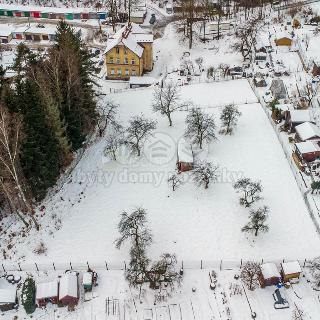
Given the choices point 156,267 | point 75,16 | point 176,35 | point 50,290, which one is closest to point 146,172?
point 156,267

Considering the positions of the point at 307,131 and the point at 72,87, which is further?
the point at 307,131

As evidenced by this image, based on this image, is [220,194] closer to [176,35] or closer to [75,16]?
[176,35]

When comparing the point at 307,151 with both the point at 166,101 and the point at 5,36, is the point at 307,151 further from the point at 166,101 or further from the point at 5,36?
the point at 5,36

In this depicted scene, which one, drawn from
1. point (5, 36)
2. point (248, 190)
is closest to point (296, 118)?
point (248, 190)

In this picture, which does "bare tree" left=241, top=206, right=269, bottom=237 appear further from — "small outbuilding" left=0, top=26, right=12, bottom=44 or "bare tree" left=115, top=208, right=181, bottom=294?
"small outbuilding" left=0, top=26, right=12, bottom=44

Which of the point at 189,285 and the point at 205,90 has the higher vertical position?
the point at 205,90

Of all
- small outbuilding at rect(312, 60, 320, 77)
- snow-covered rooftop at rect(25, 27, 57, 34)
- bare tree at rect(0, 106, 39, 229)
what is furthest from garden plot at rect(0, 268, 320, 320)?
snow-covered rooftop at rect(25, 27, 57, 34)

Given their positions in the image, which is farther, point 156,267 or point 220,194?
point 220,194
